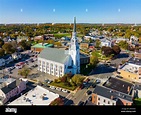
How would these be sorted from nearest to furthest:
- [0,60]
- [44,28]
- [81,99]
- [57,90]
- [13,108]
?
[13,108] → [81,99] → [57,90] → [0,60] → [44,28]

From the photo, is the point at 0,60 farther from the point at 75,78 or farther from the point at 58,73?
the point at 75,78

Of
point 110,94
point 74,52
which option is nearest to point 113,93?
point 110,94

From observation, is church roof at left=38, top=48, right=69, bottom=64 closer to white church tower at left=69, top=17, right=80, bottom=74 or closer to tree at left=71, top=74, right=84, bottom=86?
white church tower at left=69, top=17, right=80, bottom=74

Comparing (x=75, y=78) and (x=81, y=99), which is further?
(x=75, y=78)

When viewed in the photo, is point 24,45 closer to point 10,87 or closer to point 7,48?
point 7,48

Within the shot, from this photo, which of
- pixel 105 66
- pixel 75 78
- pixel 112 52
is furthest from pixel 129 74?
pixel 112 52
